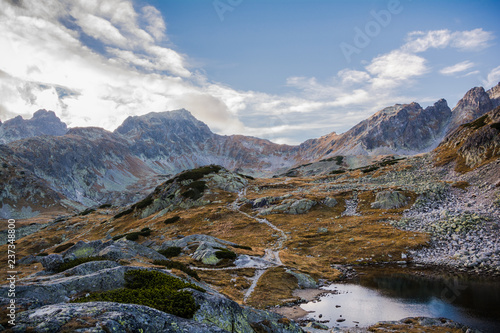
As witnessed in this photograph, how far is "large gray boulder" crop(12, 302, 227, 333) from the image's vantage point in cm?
746

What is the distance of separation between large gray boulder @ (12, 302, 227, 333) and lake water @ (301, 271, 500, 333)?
19704 mm

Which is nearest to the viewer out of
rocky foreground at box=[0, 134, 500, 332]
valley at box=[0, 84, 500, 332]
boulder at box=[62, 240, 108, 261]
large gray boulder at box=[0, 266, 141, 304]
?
rocky foreground at box=[0, 134, 500, 332]

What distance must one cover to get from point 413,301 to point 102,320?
32842 millimetres

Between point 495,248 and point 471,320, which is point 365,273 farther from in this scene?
point 495,248

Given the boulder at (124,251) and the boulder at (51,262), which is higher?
the boulder at (51,262)

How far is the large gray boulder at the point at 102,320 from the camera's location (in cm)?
746

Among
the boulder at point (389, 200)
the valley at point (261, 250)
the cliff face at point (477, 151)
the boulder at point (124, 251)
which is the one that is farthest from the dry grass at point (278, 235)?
the cliff face at point (477, 151)

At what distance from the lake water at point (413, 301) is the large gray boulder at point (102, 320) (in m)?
19.7

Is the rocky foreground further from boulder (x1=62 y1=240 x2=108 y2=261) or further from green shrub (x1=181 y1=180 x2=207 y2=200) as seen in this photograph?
green shrub (x1=181 y1=180 x2=207 y2=200)

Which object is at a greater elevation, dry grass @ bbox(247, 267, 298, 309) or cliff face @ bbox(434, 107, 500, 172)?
cliff face @ bbox(434, 107, 500, 172)

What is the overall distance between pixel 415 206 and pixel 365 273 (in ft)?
109

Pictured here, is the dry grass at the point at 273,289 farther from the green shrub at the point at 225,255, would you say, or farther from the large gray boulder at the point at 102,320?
the large gray boulder at the point at 102,320

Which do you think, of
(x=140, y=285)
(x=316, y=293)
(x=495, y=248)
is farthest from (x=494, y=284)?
(x=140, y=285)

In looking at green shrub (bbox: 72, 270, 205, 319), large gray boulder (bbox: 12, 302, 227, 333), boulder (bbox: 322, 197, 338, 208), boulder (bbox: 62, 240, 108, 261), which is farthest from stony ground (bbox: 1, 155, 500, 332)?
large gray boulder (bbox: 12, 302, 227, 333)
